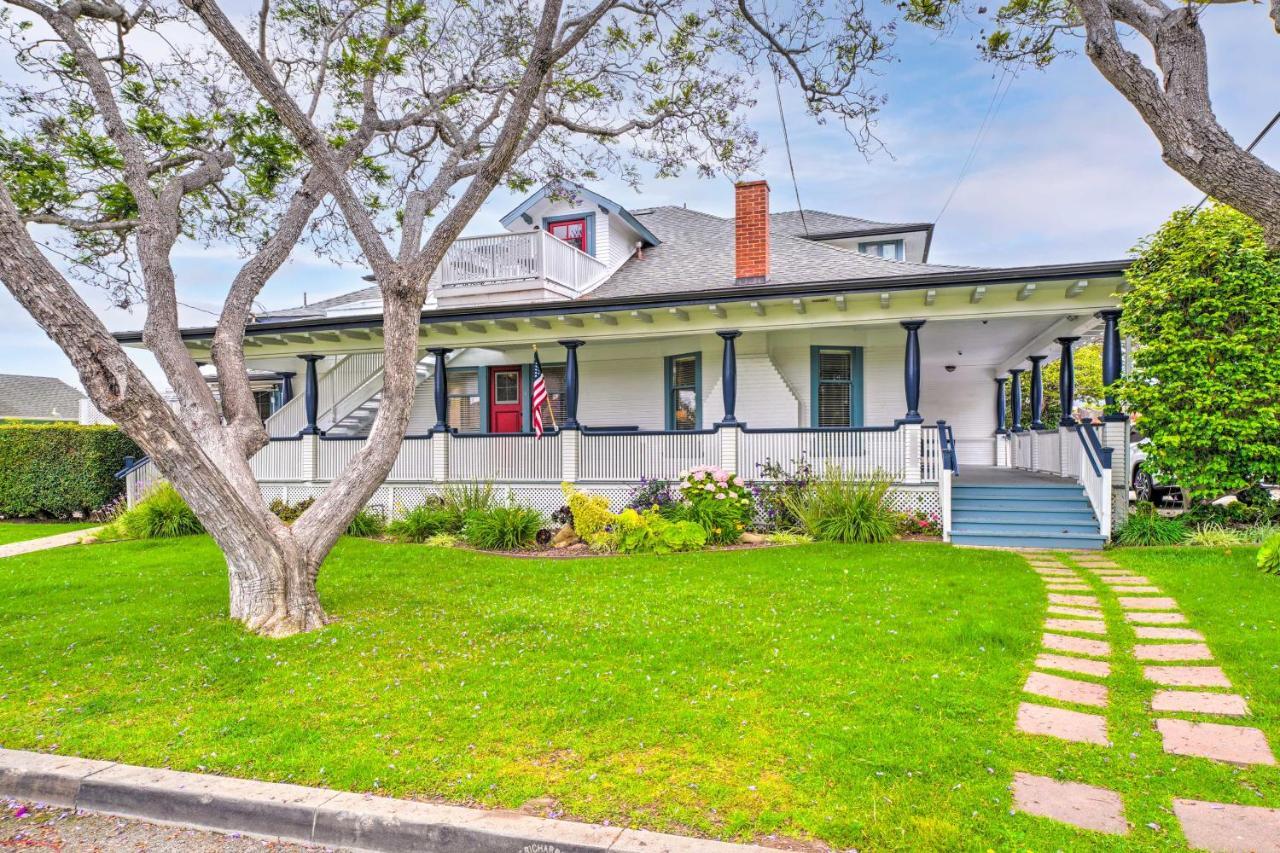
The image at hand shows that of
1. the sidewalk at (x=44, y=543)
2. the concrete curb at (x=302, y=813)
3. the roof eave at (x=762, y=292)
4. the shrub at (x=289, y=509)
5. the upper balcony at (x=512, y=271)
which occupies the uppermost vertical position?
the upper balcony at (x=512, y=271)

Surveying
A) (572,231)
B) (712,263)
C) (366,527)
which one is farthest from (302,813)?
(572,231)

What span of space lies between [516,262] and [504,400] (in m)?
3.22

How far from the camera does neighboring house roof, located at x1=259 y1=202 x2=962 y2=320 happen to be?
13.4 m

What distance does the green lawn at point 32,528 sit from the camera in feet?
47.6

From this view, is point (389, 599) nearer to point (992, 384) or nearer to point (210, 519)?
point (210, 519)

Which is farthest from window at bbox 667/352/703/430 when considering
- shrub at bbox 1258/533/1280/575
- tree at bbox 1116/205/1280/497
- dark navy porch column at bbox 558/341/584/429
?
shrub at bbox 1258/533/1280/575

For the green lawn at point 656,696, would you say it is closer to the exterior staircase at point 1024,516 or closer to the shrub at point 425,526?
the exterior staircase at point 1024,516

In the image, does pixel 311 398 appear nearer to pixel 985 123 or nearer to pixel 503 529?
pixel 503 529

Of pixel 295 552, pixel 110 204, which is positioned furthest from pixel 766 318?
pixel 110 204

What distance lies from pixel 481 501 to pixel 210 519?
282 inches

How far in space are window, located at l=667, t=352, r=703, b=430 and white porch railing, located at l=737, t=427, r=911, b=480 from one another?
2.36 metres

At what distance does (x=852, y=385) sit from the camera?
46.2ft

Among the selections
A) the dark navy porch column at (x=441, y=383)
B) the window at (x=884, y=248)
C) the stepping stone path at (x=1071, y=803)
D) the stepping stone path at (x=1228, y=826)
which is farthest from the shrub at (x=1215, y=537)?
the dark navy porch column at (x=441, y=383)

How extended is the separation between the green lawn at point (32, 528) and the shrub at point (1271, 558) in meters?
20.0
